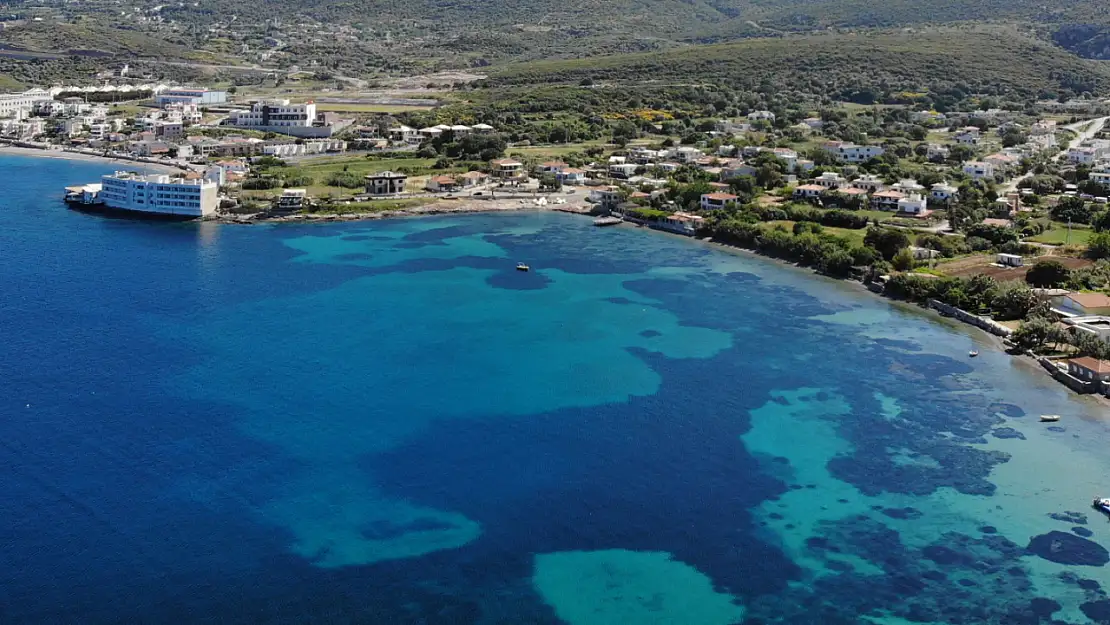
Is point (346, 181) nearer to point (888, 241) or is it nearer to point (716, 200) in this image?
point (716, 200)

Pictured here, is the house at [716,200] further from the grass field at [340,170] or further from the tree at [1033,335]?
the tree at [1033,335]

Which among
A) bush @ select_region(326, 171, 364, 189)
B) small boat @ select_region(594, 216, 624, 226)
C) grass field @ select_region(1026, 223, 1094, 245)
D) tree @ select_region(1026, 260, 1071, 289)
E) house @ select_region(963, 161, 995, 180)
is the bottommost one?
small boat @ select_region(594, 216, 624, 226)

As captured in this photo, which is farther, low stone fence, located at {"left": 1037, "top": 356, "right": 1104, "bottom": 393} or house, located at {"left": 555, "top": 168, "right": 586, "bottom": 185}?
house, located at {"left": 555, "top": 168, "right": 586, "bottom": 185}

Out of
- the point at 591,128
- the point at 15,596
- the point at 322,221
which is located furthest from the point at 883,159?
the point at 15,596

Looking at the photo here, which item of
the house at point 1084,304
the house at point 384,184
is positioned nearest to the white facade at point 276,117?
the house at point 384,184

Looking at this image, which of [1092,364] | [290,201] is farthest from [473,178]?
[1092,364]

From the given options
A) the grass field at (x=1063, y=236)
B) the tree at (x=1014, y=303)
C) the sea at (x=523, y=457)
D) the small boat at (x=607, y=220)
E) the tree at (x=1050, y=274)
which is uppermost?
the grass field at (x=1063, y=236)

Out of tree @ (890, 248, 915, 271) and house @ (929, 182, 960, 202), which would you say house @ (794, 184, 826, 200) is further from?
tree @ (890, 248, 915, 271)

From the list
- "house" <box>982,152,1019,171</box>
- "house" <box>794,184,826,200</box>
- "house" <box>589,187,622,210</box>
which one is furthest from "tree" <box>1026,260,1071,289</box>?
"house" <box>982,152,1019,171</box>

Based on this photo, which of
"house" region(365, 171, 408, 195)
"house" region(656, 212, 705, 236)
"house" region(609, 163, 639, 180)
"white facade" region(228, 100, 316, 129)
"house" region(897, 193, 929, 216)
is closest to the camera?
"house" region(656, 212, 705, 236)
